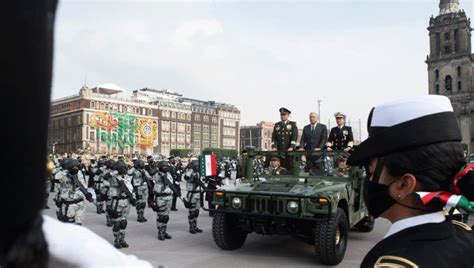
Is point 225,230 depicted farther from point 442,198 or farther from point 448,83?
point 448,83

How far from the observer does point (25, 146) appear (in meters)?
0.53

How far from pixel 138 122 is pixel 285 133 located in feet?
264

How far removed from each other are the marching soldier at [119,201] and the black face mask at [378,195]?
7.23 meters

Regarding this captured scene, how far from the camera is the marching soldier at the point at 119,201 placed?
8055 millimetres

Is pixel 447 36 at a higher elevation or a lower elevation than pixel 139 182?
higher

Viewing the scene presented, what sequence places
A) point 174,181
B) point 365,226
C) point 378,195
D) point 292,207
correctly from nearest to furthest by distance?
point 378,195
point 292,207
point 365,226
point 174,181

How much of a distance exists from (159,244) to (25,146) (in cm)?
815

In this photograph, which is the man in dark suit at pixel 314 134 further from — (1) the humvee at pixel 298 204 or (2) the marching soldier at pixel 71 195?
(2) the marching soldier at pixel 71 195

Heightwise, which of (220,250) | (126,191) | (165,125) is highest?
(165,125)

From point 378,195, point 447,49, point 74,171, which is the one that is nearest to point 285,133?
point 74,171

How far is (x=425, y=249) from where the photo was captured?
1.28 meters

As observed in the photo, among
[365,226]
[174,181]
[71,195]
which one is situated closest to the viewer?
[71,195]

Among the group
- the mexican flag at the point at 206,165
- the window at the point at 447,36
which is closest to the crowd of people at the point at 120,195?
the mexican flag at the point at 206,165

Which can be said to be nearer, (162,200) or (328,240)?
(328,240)
